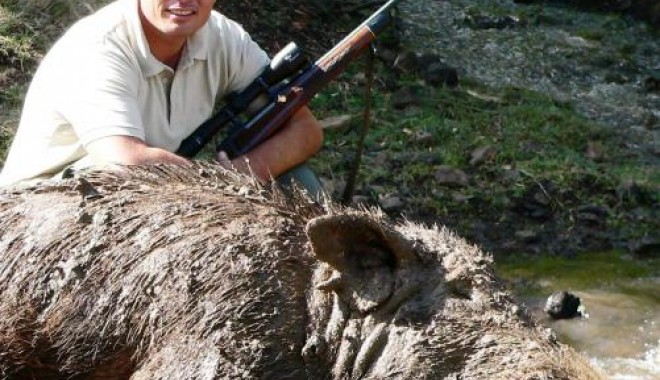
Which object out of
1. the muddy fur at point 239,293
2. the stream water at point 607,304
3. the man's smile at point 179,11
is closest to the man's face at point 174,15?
the man's smile at point 179,11

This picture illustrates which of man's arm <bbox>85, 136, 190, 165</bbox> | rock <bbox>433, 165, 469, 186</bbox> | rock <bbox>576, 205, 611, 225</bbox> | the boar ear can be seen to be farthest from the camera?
rock <bbox>433, 165, 469, 186</bbox>

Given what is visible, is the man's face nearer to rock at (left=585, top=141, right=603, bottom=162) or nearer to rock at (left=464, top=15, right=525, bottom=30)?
rock at (left=585, top=141, right=603, bottom=162)

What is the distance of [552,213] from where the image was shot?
790 centimetres

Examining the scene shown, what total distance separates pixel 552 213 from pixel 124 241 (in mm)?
4780

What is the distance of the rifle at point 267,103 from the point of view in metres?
5.36

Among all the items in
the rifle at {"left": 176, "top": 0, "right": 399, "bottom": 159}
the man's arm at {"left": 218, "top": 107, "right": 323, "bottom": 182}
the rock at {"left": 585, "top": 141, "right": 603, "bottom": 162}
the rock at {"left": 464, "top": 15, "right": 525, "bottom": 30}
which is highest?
the rifle at {"left": 176, "top": 0, "right": 399, "bottom": 159}

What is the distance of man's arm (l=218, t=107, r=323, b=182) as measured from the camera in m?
5.32

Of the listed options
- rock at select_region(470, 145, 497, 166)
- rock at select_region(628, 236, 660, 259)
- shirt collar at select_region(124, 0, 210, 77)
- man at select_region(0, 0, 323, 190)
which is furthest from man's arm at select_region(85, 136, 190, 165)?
rock at select_region(470, 145, 497, 166)

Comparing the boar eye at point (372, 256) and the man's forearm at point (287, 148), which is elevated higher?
the boar eye at point (372, 256)

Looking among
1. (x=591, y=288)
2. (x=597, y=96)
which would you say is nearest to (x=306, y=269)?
(x=591, y=288)

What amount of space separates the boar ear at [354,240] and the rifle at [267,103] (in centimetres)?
209

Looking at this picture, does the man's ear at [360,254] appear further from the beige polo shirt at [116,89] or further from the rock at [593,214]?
the rock at [593,214]

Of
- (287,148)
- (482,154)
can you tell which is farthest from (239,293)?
(482,154)

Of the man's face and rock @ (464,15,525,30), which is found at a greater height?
the man's face
